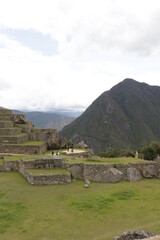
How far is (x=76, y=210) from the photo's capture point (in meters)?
11.9

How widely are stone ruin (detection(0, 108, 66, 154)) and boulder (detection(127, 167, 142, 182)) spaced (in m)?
11.3

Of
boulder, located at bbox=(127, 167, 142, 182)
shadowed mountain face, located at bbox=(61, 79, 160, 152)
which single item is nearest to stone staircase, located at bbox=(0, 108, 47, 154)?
boulder, located at bbox=(127, 167, 142, 182)

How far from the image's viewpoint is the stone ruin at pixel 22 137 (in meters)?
25.9

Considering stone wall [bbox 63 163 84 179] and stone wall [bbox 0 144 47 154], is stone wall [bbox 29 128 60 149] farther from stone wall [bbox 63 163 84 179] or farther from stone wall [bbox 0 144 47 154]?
stone wall [bbox 63 163 84 179]

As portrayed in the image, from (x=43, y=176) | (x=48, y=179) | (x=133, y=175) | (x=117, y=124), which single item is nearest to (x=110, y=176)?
(x=133, y=175)

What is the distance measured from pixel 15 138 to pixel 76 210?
16.5m

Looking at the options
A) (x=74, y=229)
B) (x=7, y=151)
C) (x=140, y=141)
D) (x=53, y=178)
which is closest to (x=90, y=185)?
(x=53, y=178)

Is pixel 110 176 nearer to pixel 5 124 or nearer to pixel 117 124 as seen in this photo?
pixel 5 124

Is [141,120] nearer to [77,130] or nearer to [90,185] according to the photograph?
[77,130]

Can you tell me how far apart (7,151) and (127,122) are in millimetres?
147646

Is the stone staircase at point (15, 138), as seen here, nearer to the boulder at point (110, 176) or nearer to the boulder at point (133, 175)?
the boulder at point (110, 176)

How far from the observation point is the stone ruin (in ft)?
84.9

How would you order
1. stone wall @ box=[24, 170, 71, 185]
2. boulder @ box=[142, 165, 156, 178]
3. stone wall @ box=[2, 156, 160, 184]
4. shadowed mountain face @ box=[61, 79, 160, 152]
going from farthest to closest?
shadowed mountain face @ box=[61, 79, 160, 152] → boulder @ box=[142, 165, 156, 178] → stone wall @ box=[2, 156, 160, 184] → stone wall @ box=[24, 170, 71, 185]

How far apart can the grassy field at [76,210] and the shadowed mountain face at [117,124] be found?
112m
